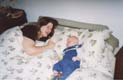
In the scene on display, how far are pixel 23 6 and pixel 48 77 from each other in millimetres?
1353

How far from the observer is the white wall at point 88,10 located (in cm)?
227

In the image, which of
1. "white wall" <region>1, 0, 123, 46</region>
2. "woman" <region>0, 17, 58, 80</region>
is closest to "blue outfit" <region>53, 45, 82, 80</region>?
"woman" <region>0, 17, 58, 80</region>

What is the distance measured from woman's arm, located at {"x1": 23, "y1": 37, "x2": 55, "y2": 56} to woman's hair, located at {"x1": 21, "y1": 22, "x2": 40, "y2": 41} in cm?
6

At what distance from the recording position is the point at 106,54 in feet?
6.56

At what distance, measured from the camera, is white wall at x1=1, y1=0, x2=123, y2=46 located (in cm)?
227

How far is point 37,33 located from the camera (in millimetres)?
2275

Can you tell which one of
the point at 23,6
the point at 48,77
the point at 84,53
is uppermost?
the point at 23,6

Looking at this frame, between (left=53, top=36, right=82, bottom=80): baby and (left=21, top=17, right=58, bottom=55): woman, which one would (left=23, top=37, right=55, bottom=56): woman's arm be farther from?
(left=53, top=36, right=82, bottom=80): baby

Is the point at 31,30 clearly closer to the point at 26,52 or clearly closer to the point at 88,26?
the point at 26,52

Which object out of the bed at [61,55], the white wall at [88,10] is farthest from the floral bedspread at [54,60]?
the white wall at [88,10]

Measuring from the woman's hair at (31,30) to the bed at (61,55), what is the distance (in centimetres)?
7

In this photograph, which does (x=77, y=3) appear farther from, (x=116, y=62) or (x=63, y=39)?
(x=116, y=62)

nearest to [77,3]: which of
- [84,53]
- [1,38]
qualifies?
[84,53]

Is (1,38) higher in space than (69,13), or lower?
lower
